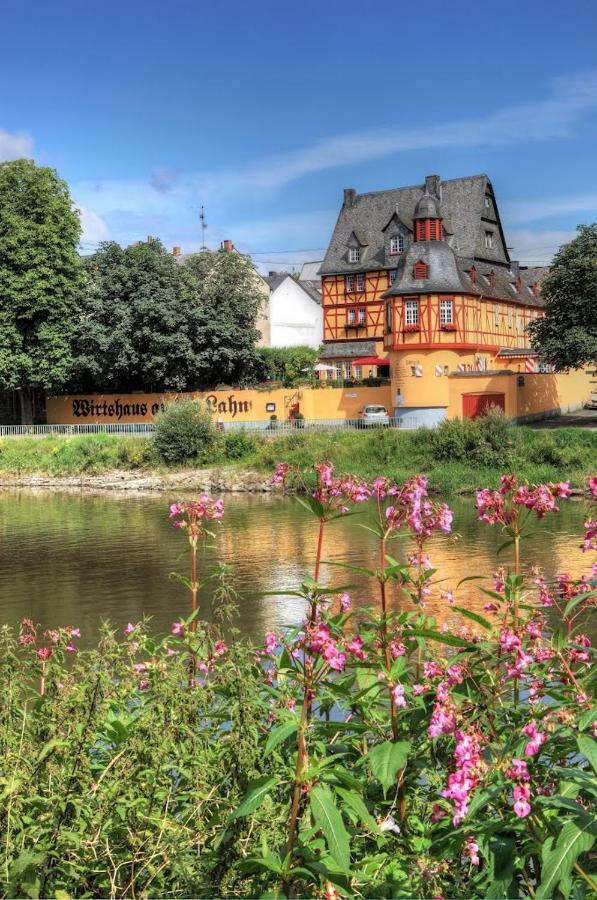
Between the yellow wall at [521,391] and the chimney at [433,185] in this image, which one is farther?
the chimney at [433,185]

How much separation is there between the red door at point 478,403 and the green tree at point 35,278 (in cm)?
1853

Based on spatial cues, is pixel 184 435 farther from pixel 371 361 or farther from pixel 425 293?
pixel 371 361

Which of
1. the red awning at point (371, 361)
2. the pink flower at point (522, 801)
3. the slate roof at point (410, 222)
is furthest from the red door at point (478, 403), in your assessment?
the pink flower at point (522, 801)

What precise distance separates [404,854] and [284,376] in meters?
51.8

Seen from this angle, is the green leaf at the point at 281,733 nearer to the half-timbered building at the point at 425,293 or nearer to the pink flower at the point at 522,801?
the pink flower at the point at 522,801

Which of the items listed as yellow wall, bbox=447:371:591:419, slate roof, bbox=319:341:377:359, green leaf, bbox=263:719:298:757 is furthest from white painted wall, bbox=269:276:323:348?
green leaf, bbox=263:719:298:757

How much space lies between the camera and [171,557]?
896 inches

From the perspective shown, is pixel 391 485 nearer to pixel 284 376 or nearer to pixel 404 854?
pixel 404 854

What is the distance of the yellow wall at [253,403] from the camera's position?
47.2 metres

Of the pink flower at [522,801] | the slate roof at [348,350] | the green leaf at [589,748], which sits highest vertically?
the slate roof at [348,350]

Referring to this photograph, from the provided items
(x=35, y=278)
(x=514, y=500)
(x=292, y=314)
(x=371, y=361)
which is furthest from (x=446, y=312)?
(x=514, y=500)

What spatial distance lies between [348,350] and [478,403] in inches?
730

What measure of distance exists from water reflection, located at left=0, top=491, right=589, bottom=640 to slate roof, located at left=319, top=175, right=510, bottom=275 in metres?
31.6

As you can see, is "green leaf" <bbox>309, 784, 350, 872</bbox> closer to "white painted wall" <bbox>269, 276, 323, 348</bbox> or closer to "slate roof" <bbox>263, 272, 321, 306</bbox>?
"white painted wall" <bbox>269, 276, 323, 348</bbox>
